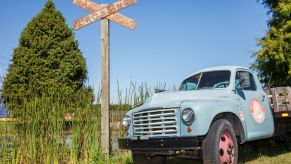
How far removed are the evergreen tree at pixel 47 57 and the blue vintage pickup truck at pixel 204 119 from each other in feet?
66.1

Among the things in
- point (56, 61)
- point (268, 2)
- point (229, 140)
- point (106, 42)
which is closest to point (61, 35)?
point (56, 61)

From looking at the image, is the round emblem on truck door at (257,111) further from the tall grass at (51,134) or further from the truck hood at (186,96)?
the tall grass at (51,134)

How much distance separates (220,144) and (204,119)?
603 millimetres

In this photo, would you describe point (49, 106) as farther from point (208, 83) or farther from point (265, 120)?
point (265, 120)

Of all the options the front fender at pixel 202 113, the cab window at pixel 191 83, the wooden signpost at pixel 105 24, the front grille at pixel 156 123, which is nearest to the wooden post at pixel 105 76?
the wooden signpost at pixel 105 24

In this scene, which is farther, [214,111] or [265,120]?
[265,120]

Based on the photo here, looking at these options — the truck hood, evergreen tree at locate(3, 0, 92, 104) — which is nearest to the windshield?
the truck hood

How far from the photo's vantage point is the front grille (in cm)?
657

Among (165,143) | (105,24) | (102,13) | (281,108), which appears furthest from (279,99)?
(102,13)

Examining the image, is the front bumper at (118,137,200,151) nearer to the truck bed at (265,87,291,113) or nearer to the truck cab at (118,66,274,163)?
the truck cab at (118,66,274,163)

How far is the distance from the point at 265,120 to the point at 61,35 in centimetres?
2379

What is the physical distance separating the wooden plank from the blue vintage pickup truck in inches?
79.2

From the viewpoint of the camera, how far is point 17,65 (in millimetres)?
28719

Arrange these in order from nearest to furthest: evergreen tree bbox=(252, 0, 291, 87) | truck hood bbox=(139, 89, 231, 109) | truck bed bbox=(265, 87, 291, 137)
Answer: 1. truck hood bbox=(139, 89, 231, 109)
2. truck bed bbox=(265, 87, 291, 137)
3. evergreen tree bbox=(252, 0, 291, 87)
